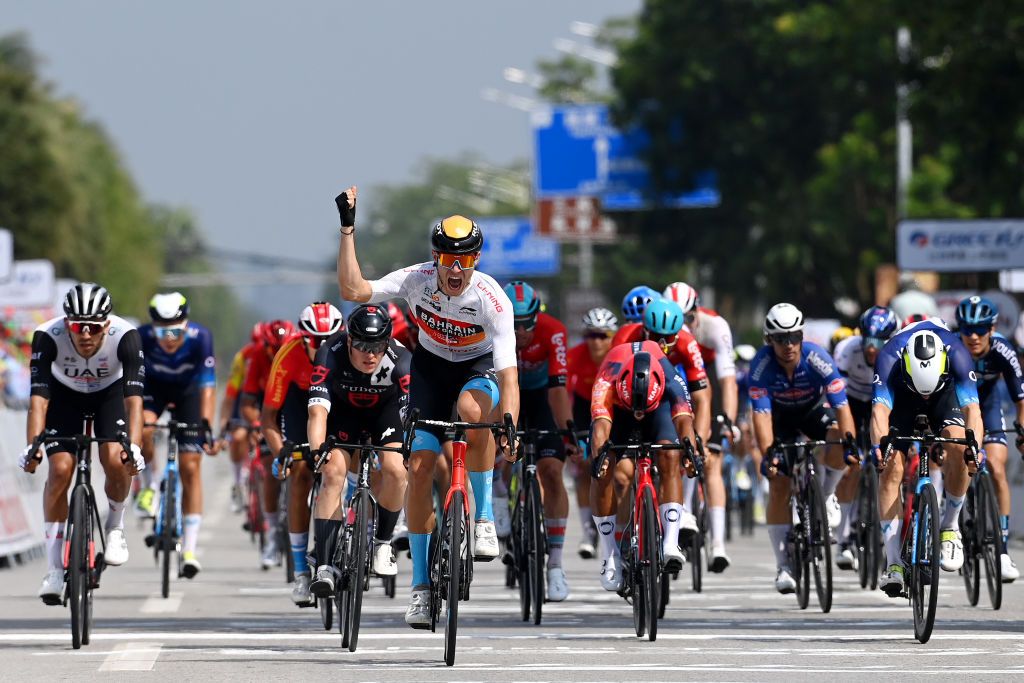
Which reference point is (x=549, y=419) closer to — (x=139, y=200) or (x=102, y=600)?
(x=102, y=600)

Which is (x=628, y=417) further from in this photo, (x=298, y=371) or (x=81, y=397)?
(x=81, y=397)

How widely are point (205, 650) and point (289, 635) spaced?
3.38 ft

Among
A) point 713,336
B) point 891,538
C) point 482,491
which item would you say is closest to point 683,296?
point 713,336

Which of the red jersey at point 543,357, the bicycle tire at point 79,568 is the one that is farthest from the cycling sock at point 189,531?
the bicycle tire at point 79,568

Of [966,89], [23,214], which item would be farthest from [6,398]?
Answer: [23,214]

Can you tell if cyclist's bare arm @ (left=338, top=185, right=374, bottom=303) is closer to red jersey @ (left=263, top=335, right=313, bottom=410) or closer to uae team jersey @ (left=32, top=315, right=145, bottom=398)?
uae team jersey @ (left=32, top=315, right=145, bottom=398)

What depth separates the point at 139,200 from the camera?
15488 centimetres

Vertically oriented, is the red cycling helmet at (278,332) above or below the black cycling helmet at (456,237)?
above

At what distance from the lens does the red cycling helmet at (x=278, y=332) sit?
700 inches

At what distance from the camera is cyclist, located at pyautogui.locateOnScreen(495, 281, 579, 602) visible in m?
14.5

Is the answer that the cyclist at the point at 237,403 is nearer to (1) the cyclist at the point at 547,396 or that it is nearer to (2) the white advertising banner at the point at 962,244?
(1) the cyclist at the point at 547,396

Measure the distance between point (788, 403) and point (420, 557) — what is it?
467 cm

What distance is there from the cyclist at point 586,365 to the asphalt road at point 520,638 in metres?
0.77

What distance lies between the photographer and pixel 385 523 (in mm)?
12773
